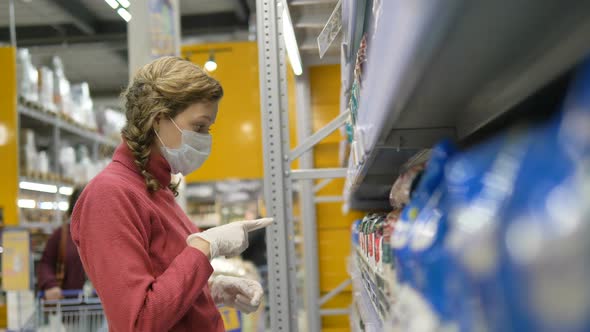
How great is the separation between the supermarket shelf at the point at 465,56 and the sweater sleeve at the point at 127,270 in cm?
74

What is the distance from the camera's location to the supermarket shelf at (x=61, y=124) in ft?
20.6

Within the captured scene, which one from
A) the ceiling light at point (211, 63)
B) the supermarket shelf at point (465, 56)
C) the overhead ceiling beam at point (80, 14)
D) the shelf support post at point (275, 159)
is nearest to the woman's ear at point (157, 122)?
the shelf support post at point (275, 159)

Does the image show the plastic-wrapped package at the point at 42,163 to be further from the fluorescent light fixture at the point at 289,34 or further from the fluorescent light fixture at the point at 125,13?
the fluorescent light fixture at the point at 289,34

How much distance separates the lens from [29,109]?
6.24 metres

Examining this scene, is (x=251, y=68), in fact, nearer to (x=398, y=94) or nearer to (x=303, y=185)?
(x=303, y=185)

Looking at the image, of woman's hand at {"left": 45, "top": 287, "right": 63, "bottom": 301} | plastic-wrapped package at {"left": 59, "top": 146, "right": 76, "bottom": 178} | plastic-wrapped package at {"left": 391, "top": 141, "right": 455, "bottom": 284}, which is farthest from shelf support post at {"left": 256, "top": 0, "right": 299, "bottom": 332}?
plastic-wrapped package at {"left": 59, "top": 146, "right": 76, "bottom": 178}

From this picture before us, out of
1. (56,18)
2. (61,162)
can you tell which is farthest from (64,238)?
(56,18)

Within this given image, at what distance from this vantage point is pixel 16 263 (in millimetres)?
4586

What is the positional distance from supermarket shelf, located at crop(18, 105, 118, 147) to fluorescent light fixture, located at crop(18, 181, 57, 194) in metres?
0.68

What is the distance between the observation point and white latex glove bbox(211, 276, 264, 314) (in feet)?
7.26

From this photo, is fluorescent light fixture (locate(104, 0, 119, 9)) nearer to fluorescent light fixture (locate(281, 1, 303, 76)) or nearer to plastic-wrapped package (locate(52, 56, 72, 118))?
fluorescent light fixture (locate(281, 1, 303, 76))

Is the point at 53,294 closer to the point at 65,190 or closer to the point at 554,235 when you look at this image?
the point at 65,190

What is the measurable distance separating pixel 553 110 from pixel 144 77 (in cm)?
139

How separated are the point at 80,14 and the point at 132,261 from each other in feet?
38.1
